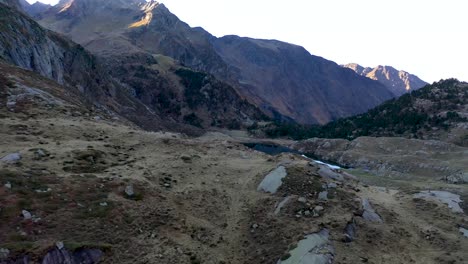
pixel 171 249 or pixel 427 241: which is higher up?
pixel 427 241

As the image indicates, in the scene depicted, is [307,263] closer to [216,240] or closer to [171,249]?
[216,240]

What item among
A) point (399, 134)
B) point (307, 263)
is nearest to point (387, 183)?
point (307, 263)

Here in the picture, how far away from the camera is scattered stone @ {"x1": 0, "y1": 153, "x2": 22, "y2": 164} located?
91.1 ft

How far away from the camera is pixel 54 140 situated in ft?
119

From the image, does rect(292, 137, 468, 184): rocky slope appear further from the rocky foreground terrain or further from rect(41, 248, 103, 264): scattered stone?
rect(41, 248, 103, 264): scattered stone

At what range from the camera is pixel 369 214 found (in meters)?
30.4

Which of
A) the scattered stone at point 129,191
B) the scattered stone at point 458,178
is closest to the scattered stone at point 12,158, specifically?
the scattered stone at point 129,191

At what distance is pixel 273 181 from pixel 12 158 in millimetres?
20459

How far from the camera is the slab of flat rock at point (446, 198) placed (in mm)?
36428

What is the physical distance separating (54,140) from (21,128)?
147 inches

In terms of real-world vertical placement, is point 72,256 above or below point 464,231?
below

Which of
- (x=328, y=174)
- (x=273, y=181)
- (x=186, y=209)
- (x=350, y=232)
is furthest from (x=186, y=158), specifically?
(x=350, y=232)

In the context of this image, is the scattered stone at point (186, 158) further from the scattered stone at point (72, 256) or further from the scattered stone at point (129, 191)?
the scattered stone at point (72, 256)

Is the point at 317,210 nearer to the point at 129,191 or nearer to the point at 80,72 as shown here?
the point at 129,191
